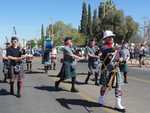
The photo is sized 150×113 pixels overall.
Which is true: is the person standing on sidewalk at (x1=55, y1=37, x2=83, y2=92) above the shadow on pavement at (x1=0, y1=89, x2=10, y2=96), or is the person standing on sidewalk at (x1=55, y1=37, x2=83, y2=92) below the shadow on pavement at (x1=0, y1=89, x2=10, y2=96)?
above

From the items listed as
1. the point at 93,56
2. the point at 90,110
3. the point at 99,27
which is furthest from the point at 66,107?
the point at 99,27

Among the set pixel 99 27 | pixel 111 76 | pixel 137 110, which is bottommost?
pixel 137 110

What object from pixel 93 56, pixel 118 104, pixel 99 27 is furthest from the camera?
pixel 99 27

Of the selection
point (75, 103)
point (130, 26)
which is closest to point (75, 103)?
point (75, 103)

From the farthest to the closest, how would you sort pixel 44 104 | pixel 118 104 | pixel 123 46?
pixel 123 46
pixel 44 104
pixel 118 104

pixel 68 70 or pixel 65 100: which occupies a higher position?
pixel 68 70

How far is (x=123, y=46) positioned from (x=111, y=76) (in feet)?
28.4

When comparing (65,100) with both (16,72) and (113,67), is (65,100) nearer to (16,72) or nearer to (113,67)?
(16,72)

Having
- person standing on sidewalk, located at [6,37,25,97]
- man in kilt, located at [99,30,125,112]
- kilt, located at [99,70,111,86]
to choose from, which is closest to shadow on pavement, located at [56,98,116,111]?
man in kilt, located at [99,30,125,112]

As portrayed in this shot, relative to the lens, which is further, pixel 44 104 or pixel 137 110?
pixel 44 104

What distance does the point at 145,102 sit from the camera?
14172 mm

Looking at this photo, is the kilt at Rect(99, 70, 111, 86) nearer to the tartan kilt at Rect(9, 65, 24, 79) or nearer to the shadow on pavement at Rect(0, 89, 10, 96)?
the tartan kilt at Rect(9, 65, 24, 79)

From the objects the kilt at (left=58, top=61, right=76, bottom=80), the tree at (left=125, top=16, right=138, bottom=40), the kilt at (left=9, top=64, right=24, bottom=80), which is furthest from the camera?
the tree at (left=125, top=16, right=138, bottom=40)

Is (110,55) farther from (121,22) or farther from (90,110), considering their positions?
(121,22)
